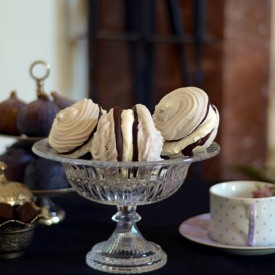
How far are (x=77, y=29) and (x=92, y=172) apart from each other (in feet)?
5.93

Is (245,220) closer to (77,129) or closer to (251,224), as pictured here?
(251,224)

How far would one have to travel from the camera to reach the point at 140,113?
2.61 ft

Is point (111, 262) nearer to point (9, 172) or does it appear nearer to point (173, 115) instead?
point (173, 115)

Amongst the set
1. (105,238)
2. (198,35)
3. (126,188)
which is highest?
(198,35)

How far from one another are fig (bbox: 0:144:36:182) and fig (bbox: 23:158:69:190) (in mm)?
13

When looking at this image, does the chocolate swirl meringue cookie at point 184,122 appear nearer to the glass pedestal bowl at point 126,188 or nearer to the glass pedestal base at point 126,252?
the glass pedestal bowl at point 126,188

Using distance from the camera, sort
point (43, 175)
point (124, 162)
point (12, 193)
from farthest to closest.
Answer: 1. point (43, 175)
2. point (12, 193)
3. point (124, 162)

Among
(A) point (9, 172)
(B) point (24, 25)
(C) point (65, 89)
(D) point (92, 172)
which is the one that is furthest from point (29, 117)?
(C) point (65, 89)

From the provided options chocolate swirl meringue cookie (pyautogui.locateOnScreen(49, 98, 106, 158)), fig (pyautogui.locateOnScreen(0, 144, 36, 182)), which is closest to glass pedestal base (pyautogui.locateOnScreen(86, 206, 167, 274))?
chocolate swirl meringue cookie (pyautogui.locateOnScreen(49, 98, 106, 158))

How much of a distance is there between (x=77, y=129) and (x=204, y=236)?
0.79 ft

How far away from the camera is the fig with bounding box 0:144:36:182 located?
1053mm

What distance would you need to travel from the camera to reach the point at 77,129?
2.72 ft

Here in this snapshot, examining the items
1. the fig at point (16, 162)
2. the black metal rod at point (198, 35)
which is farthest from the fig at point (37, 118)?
the black metal rod at point (198, 35)

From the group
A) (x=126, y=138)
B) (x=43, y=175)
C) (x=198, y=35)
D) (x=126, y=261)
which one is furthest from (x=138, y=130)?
(x=198, y=35)
